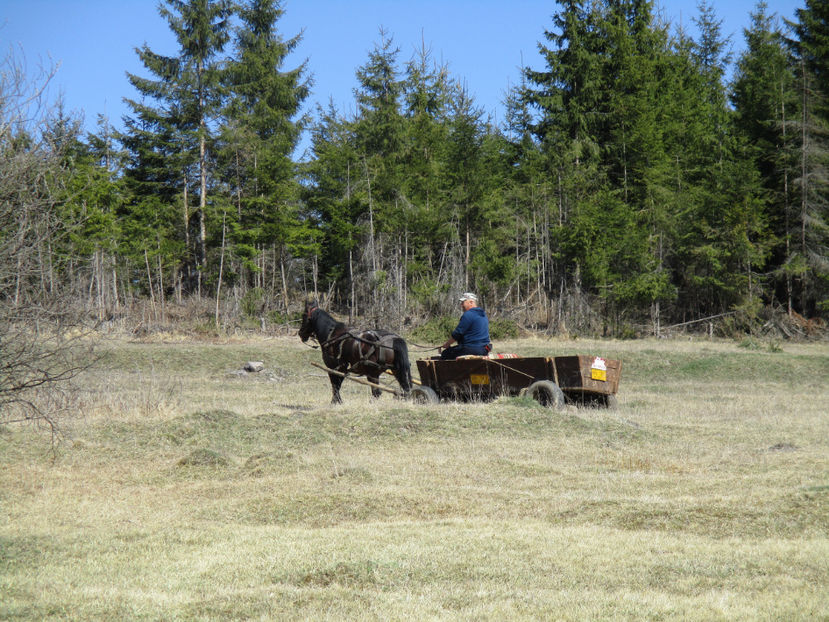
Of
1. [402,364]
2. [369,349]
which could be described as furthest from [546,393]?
[369,349]

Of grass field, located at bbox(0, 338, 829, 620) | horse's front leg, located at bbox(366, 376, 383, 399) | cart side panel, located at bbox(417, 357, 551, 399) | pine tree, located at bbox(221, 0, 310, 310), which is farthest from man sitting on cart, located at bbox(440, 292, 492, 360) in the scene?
pine tree, located at bbox(221, 0, 310, 310)

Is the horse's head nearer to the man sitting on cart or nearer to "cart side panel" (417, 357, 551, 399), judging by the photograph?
"cart side panel" (417, 357, 551, 399)

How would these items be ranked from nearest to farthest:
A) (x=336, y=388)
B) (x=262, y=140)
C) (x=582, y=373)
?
(x=582, y=373), (x=336, y=388), (x=262, y=140)

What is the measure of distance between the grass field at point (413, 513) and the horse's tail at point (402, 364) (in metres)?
1.17

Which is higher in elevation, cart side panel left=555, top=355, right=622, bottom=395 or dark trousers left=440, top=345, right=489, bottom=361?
dark trousers left=440, top=345, right=489, bottom=361

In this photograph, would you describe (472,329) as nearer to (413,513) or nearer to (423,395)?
(423,395)

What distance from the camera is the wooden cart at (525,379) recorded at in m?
13.1

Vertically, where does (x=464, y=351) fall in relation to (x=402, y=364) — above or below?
above

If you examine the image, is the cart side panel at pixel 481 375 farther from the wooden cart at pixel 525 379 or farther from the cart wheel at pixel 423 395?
the cart wheel at pixel 423 395

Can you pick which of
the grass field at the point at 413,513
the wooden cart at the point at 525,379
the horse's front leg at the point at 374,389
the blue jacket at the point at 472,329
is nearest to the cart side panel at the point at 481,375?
the wooden cart at the point at 525,379

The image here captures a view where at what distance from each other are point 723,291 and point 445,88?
17.8 m

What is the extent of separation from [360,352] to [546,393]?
3.76 m

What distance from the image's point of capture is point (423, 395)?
14.1 metres

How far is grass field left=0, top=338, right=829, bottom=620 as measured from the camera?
16.6ft
